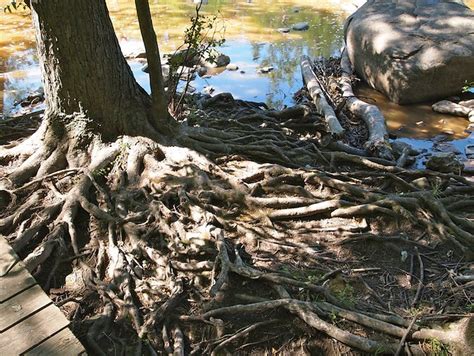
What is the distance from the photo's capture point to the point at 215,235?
3758 millimetres

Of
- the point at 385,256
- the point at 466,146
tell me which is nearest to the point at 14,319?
the point at 385,256

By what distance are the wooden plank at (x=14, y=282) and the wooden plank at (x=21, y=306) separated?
0.04 m

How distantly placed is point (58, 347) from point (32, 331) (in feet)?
0.67

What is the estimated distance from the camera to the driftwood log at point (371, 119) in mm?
6184

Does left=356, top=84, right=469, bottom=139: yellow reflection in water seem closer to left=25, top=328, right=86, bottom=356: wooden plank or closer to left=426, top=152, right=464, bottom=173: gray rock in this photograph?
left=426, top=152, right=464, bottom=173: gray rock

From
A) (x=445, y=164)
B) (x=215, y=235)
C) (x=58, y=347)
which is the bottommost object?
(x=445, y=164)

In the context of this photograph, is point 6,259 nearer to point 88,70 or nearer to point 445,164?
point 88,70

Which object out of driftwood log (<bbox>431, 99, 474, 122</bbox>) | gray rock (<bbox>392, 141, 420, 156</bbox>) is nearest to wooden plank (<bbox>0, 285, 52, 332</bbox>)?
gray rock (<bbox>392, 141, 420, 156</bbox>)

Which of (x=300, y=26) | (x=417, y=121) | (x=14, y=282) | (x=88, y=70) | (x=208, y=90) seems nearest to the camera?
(x=14, y=282)

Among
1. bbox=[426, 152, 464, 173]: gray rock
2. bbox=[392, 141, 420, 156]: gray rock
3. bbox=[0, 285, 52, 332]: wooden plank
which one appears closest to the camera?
bbox=[0, 285, 52, 332]: wooden plank

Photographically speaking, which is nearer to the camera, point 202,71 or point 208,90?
point 208,90

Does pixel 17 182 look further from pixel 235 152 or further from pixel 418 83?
pixel 418 83

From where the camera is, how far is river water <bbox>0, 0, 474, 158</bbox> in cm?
797

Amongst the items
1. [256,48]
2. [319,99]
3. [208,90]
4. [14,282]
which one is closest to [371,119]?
[319,99]
